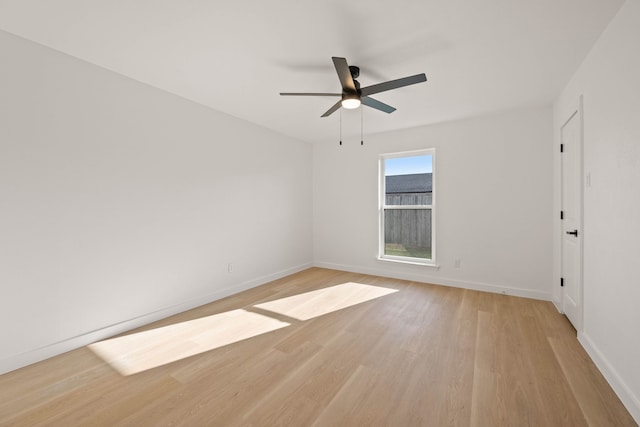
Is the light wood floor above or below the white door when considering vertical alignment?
below

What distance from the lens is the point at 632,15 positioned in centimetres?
165

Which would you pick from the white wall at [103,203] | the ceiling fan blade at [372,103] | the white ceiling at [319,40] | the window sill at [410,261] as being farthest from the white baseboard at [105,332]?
the ceiling fan blade at [372,103]

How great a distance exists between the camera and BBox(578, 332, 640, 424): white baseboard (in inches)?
61.6

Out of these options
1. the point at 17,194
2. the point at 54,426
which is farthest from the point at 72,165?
the point at 54,426

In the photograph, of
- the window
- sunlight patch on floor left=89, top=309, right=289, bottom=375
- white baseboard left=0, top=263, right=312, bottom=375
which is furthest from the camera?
the window

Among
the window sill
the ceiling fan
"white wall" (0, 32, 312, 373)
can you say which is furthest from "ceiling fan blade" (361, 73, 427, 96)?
the window sill

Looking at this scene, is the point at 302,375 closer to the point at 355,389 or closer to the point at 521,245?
the point at 355,389

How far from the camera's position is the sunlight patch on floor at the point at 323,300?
3.20 m

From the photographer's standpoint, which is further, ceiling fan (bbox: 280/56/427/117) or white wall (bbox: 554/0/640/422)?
ceiling fan (bbox: 280/56/427/117)

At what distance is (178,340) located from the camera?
2523 millimetres

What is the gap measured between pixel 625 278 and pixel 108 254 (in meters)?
4.09

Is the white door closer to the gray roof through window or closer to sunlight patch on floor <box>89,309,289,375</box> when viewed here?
the gray roof through window

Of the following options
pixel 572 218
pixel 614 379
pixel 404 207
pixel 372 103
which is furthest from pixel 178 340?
pixel 572 218

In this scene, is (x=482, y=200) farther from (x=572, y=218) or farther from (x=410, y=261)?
(x=410, y=261)
